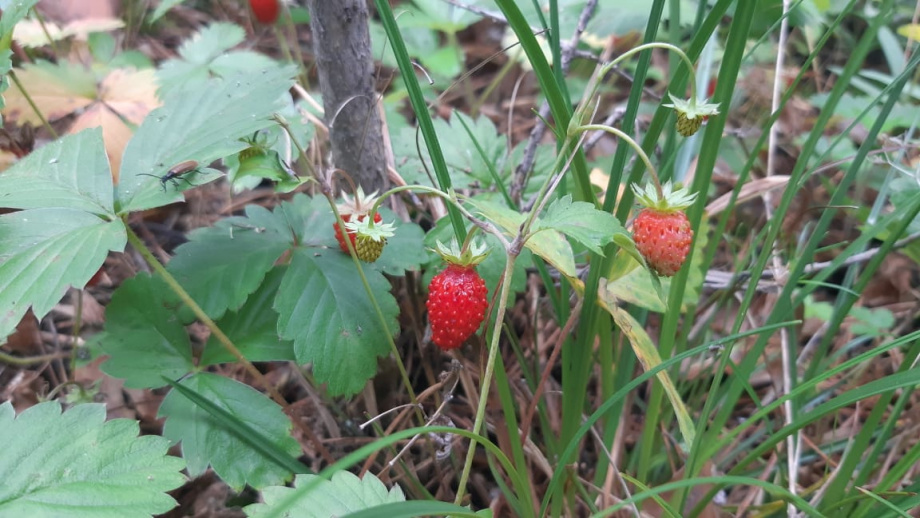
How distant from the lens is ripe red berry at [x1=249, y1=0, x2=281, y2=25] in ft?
6.87

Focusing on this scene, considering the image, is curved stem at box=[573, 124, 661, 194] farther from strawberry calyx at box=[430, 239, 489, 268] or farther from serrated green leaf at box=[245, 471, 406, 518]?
serrated green leaf at box=[245, 471, 406, 518]

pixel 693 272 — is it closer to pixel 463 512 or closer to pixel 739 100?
pixel 463 512

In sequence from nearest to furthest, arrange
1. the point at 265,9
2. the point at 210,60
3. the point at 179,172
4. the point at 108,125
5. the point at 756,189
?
the point at 179,172, the point at 756,189, the point at 108,125, the point at 210,60, the point at 265,9

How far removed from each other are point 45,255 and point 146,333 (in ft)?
0.80

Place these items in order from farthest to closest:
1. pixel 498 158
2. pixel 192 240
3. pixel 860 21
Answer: pixel 860 21
pixel 498 158
pixel 192 240

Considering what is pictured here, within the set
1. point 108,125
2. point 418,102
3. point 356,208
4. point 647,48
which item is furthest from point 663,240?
point 108,125

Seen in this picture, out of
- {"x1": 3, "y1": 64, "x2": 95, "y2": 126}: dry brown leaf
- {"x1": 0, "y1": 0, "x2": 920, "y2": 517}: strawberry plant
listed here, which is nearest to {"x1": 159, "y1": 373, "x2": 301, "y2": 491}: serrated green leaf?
{"x1": 0, "y1": 0, "x2": 920, "y2": 517}: strawberry plant

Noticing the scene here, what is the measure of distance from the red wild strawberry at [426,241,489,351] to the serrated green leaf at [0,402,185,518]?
43 cm

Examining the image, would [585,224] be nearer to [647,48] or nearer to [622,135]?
[622,135]

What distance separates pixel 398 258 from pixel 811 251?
70 cm

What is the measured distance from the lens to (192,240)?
116 cm

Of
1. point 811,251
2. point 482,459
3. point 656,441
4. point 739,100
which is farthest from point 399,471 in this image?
point 739,100

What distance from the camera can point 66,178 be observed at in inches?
39.5

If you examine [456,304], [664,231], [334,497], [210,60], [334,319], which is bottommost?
[334,497]
